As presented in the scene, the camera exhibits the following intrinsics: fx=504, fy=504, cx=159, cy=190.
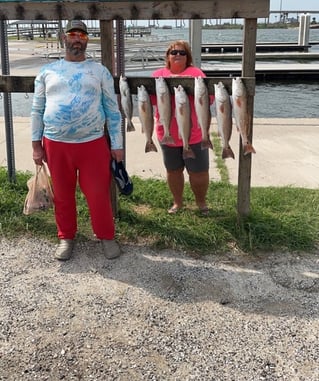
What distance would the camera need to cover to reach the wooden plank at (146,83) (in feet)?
13.3

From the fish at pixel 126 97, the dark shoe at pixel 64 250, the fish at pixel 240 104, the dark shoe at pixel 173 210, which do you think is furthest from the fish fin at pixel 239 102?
the dark shoe at pixel 64 250

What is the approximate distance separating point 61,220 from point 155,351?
1.60 metres

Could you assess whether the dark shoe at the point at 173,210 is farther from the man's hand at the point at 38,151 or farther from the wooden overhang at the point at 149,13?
the man's hand at the point at 38,151

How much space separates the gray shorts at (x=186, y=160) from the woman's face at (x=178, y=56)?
714 millimetres

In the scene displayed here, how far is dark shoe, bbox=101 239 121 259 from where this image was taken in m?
4.09

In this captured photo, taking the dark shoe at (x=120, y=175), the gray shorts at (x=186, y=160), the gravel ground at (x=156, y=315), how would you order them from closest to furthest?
the gravel ground at (x=156, y=315) < the dark shoe at (x=120, y=175) < the gray shorts at (x=186, y=160)

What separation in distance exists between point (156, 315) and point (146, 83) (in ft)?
6.32

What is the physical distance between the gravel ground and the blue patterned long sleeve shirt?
3.48 feet

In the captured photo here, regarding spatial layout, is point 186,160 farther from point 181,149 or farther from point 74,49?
point 74,49

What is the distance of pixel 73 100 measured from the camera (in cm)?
369

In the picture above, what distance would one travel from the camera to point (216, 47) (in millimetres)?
32281

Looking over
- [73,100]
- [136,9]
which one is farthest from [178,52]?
[73,100]

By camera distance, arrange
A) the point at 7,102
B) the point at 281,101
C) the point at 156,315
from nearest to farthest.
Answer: the point at 156,315 < the point at 7,102 < the point at 281,101

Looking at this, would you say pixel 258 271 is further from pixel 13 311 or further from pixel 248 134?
pixel 13 311
